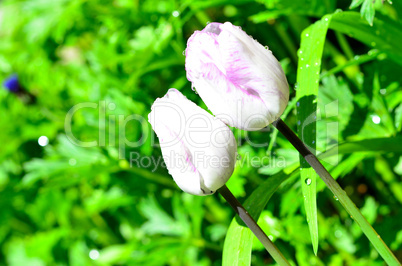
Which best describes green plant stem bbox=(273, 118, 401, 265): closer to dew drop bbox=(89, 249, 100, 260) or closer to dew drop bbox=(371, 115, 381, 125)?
dew drop bbox=(371, 115, 381, 125)

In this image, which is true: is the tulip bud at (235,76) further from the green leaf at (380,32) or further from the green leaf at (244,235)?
the green leaf at (380,32)

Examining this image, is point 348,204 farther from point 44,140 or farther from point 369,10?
point 44,140

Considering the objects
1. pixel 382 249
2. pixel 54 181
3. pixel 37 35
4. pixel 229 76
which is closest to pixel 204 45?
pixel 229 76

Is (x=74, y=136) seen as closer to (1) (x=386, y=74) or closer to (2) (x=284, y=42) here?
(2) (x=284, y=42)

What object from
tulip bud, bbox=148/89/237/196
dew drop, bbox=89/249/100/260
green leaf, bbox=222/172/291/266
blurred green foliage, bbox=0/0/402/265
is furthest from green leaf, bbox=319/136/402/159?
dew drop, bbox=89/249/100/260

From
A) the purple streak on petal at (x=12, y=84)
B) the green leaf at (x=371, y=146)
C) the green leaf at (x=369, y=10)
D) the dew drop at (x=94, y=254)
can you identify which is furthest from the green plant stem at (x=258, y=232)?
the purple streak on petal at (x=12, y=84)

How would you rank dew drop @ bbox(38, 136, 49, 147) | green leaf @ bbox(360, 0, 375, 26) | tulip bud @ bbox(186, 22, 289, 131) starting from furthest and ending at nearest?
dew drop @ bbox(38, 136, 49, 147), green leaf @ bbox(360, 0, 375, 26), tulip bud @ bbox(186, 22, 289, 131)
